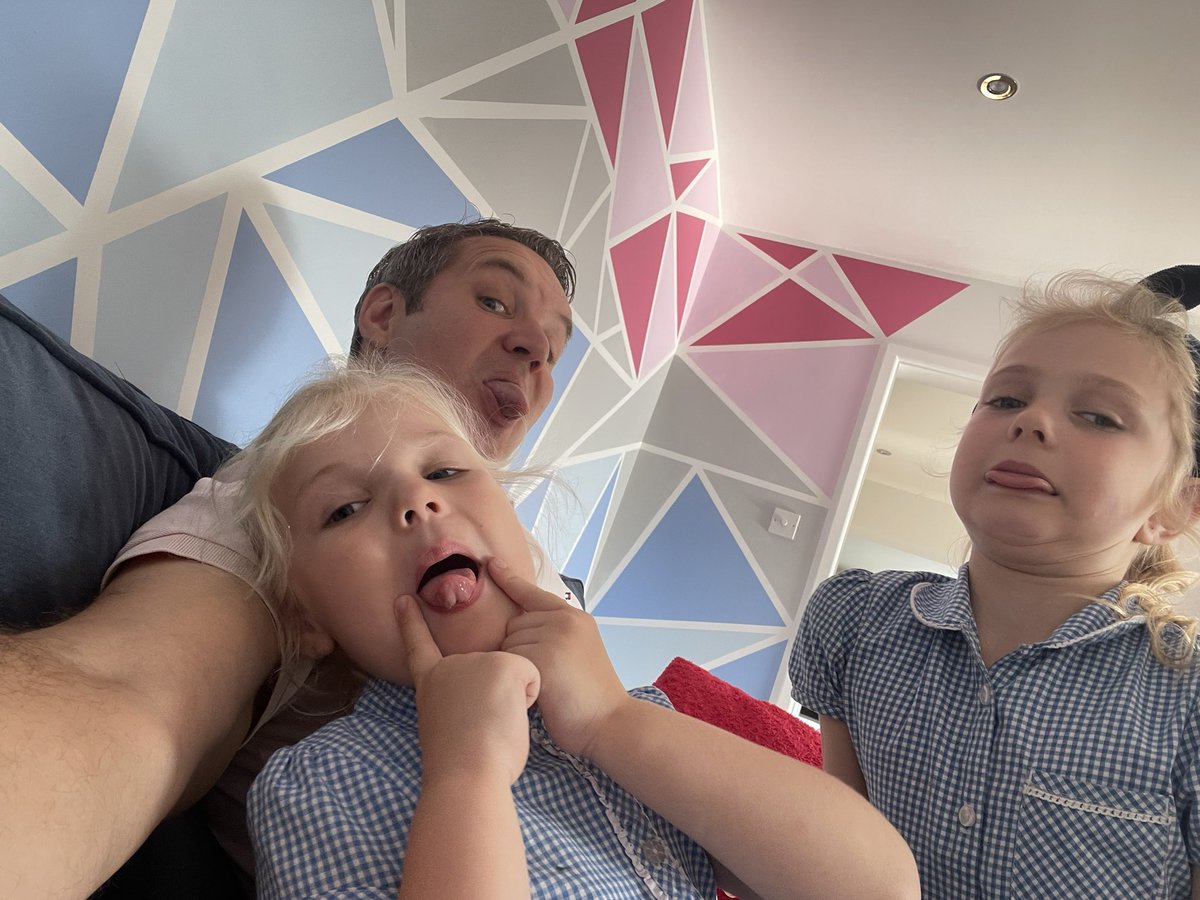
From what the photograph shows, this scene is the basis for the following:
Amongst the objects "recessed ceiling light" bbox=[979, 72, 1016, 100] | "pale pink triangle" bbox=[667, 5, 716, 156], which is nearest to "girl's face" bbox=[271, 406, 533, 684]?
"pale pink triangle" bbox=[667, 5, 716, 156]

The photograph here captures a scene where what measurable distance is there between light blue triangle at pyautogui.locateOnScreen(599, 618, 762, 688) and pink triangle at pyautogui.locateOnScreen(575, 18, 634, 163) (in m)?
1.88

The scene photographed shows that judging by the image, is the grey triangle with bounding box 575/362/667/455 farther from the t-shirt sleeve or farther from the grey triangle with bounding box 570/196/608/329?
the t-shirt sleeve

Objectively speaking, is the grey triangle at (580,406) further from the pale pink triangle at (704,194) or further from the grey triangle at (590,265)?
the pale pink triangle at (704,194)

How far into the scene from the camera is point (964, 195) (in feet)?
8.92

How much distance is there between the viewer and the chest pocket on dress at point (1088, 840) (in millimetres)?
894

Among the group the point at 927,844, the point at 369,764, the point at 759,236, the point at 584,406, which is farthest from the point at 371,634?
the point at 759,236

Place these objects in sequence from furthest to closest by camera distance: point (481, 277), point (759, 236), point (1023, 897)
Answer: point (759, 236) < point (481, 277) < point (1023, 897)

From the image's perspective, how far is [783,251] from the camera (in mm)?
3328

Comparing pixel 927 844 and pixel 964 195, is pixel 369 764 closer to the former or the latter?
pixel 927 844

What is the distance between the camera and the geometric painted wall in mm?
A: 948

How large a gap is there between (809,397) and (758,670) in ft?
3.71

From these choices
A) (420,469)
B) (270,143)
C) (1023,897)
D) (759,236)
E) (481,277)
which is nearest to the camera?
(420,469)

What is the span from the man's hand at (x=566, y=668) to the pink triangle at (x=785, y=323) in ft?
9.05

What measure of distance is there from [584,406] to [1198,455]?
5.69 ft
